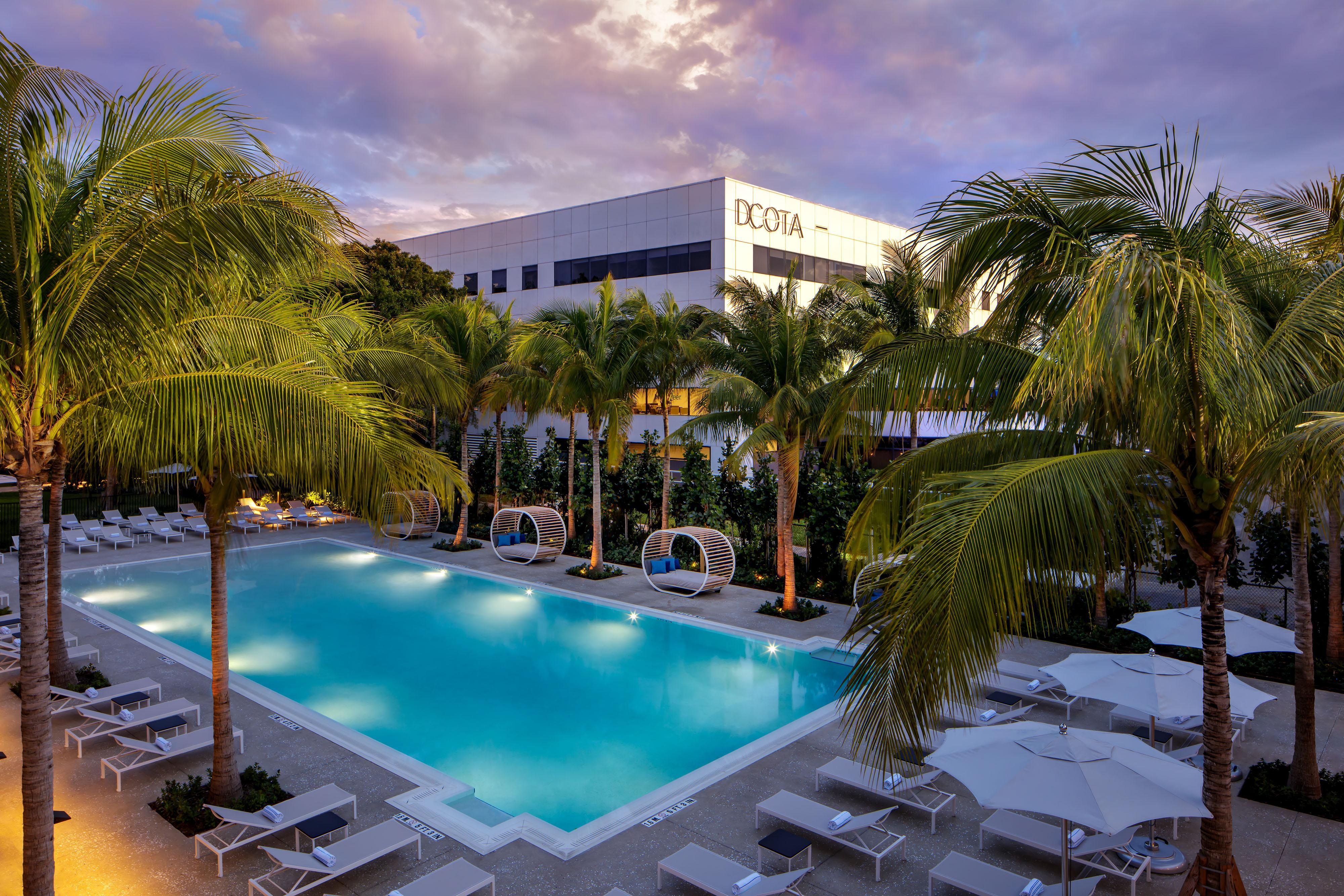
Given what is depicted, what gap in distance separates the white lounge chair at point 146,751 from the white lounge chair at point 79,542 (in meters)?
16.8

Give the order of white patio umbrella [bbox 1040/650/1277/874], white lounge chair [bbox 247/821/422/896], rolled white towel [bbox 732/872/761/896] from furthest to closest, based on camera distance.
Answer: white patio umbrella [bbox 1040/650/1277/874]
white lounge chair [bbox 247/821/422/896]
rolled white towel [bbox 732/872/761/896]

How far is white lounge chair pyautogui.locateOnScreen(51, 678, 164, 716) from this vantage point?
979 centimetres

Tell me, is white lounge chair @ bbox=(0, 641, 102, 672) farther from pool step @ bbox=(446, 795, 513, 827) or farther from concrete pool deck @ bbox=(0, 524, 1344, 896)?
pool step @ bbox=(446, 795, 513, 827)

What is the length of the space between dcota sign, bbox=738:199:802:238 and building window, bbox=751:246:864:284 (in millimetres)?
823

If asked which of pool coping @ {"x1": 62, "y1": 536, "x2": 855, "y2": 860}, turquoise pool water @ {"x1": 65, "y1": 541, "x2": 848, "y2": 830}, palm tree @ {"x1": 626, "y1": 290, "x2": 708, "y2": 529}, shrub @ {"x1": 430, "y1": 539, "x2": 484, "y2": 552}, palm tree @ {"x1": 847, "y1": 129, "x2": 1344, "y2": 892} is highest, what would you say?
palm tree @ {"x1": 626, "y1": 290, "x2": 708, "y2": 529}

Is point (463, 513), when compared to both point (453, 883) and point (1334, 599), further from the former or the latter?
point (1334, 599)

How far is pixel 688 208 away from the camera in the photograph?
29953 mm

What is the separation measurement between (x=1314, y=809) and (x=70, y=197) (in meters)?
12.1

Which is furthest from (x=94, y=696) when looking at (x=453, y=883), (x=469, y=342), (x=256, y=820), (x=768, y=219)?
(x=768, y=219)

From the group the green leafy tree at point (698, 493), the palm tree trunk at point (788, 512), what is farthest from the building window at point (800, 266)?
the palm tree trunk at point (788, 512)

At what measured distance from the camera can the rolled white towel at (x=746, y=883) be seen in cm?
600

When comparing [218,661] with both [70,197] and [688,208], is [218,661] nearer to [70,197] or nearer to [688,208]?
[70,197]

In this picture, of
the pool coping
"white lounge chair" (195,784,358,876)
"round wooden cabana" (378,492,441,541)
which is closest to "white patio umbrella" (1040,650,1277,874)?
the pool coping

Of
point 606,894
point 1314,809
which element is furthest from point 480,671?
point 1314,809
